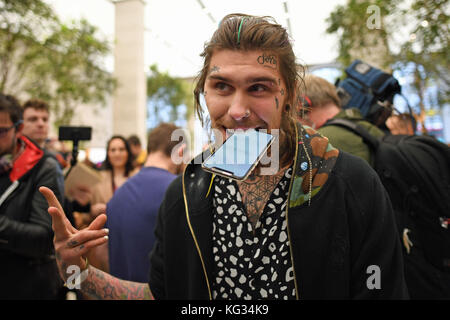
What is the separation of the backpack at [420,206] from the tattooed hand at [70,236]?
3.72 ft

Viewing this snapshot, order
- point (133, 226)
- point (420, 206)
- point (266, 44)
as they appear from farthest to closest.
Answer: point (133, 226), point (420, 206), point (266, 44)

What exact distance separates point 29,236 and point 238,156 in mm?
1077

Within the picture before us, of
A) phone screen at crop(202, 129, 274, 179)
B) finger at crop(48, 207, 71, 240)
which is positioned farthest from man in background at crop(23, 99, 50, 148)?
phone screen at crop(202, 129, 274, 179)

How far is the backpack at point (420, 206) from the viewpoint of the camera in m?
1.57

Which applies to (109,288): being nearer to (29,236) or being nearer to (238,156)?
(29,236)

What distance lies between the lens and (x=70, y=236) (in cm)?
94

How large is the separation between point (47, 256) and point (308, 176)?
1269 millimetres

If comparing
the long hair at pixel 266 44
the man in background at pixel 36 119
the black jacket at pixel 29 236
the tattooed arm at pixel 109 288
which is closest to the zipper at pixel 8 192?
the black jacket at pixel 29 236

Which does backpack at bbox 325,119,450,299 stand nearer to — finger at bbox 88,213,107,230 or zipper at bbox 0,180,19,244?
finger at bbox 88,213,107,230

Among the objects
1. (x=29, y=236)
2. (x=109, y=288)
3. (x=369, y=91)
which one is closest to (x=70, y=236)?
(x=109, y=288)

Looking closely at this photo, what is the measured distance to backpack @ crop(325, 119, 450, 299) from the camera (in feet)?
5.14

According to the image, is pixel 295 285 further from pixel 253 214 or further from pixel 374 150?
pixel 374 150

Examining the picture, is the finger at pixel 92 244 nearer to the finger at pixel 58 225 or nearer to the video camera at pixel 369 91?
the finger at pixel 58 225
